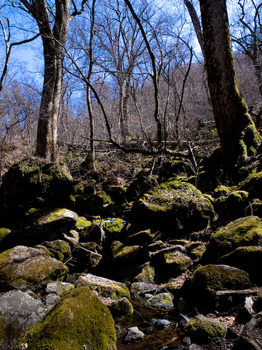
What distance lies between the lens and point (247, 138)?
7000 mm

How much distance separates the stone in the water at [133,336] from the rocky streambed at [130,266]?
1 centimetres

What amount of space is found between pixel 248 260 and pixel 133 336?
5.83 feet

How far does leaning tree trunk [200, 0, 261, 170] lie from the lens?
6.95m

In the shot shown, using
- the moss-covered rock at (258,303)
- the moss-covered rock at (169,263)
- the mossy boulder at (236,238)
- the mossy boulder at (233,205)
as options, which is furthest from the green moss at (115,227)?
the moss-covered rock at (258,303)

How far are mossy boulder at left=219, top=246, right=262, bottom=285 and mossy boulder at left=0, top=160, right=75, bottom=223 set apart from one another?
18.2 feet

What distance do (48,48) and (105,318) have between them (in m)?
10.4

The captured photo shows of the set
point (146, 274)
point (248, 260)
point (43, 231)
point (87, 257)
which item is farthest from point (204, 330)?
point (43, 231)

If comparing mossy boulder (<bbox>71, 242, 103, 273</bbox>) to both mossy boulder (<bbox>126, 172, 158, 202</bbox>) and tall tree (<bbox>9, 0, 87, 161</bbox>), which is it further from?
tall tree (<bbox>9, 0, 87, 161</bbox>)

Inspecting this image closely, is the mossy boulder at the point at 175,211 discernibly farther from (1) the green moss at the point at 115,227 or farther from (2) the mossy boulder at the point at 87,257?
(2) the mossy boulder at the point at 87,257

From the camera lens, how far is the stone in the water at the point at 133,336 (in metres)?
2.83

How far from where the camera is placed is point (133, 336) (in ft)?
9.42

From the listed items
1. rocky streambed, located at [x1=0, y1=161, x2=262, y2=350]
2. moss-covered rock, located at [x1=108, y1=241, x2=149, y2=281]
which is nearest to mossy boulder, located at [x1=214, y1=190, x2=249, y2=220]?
rocky streambed, located at [x1=0, y1=161, x2=262, y2=350]

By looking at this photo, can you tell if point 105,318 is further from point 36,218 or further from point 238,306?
point 36,218

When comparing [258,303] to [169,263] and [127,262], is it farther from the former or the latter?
[127,262]
